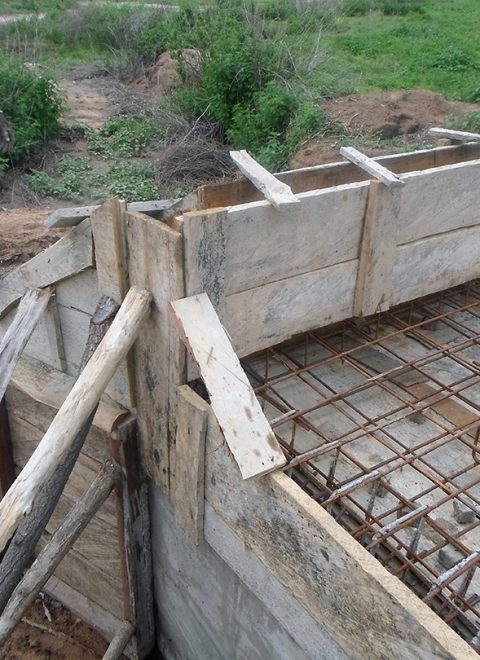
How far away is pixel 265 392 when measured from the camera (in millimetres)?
3781

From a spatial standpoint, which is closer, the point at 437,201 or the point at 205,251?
the point at 205,251

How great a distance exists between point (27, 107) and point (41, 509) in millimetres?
10437

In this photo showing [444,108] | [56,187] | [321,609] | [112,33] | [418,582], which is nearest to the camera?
[321,609]

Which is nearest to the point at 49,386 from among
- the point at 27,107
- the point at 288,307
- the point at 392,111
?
the point at 288,307

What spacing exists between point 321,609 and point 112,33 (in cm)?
2062

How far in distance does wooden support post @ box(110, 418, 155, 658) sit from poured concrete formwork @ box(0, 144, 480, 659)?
0.04 metres

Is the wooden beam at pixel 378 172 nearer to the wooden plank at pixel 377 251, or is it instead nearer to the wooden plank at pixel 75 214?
the wooden plank at pixel 377 251

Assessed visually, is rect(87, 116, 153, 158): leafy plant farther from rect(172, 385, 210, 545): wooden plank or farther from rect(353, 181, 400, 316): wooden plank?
rect(172, 385, 210, 545): wooden plank

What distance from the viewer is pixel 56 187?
34.1 feet

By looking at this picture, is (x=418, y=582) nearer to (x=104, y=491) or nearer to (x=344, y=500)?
(x=344, y=500)

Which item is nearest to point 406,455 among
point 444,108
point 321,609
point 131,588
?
point 321,609

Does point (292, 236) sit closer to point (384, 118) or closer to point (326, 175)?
point (326, 175)

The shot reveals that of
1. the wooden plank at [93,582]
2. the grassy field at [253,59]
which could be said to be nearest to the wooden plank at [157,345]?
the wooden plank at [93,582]

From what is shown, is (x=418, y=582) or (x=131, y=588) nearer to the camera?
(x=418, y=582)
